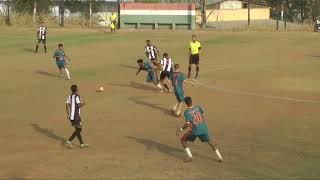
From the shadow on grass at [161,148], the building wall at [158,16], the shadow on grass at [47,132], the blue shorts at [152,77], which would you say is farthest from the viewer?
the building wall at [158,16]

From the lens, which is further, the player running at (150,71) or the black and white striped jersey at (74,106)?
the player running at (150,71)

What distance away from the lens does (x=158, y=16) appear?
58.4 meters

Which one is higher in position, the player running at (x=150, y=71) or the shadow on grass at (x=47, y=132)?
the player running at (x=150, y=71)

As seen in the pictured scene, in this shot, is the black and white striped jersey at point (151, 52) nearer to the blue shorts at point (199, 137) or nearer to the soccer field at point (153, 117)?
the soccer field at point (153, 117)

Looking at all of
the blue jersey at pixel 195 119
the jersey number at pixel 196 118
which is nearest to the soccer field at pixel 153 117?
the blue jersey at pixel 195 119

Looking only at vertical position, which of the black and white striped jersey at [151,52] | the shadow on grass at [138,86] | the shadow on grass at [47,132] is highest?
the black and white striped jersey at [151,52]

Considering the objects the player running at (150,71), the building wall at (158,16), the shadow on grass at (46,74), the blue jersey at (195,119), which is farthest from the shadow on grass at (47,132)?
the building wall at (158,16)

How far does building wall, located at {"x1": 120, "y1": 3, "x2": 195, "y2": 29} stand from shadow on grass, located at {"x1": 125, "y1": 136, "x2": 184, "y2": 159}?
42754mm

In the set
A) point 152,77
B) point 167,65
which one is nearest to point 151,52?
point 152,77

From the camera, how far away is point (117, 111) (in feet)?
65.7

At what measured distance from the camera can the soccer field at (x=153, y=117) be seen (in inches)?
513

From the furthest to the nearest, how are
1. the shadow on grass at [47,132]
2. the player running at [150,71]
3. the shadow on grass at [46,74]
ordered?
the shadow on grass at [46,74], the player running at [150,71], the shadow on grass at [47,132]

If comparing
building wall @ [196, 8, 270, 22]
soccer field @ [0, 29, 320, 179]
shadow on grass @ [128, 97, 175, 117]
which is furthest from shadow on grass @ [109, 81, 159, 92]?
building wall @ [196, 8, 270, 22]

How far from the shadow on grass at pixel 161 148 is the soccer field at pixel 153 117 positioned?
25 mm
